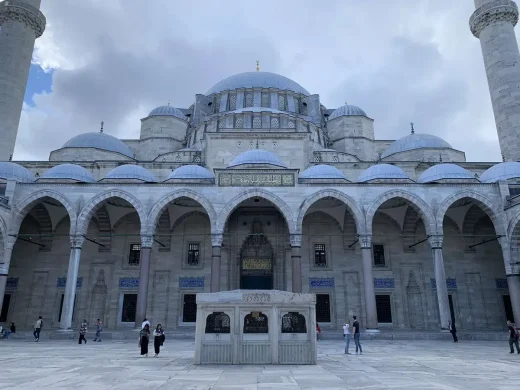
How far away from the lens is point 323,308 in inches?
675

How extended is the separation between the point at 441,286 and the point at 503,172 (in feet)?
19.5

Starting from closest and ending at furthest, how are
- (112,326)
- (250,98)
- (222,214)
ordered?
1. (222,214)
2. (112,326)
3. (250,98)

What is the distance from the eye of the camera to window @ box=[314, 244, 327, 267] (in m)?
17.8

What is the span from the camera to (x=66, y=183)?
602 inches

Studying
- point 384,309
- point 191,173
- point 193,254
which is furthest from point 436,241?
point 193,254

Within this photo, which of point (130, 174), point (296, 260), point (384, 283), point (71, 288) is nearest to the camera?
point (71, 288)

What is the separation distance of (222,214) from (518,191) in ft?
38.6

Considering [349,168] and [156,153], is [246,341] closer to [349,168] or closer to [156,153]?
[349,168]

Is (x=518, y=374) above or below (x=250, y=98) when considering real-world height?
below

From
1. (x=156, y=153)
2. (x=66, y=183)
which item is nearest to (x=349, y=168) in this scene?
(x=156, y=153)

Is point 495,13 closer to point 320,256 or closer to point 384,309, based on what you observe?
point 320,256

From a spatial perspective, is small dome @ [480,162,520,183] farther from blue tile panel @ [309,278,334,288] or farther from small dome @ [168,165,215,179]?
small dome @ [168,165,215,179]

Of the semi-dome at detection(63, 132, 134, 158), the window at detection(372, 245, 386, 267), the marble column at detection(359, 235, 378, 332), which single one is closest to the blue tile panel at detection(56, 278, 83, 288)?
the semi-dome at detection(63, 132, 134, 158)

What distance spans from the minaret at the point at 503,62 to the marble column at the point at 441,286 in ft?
24.6
